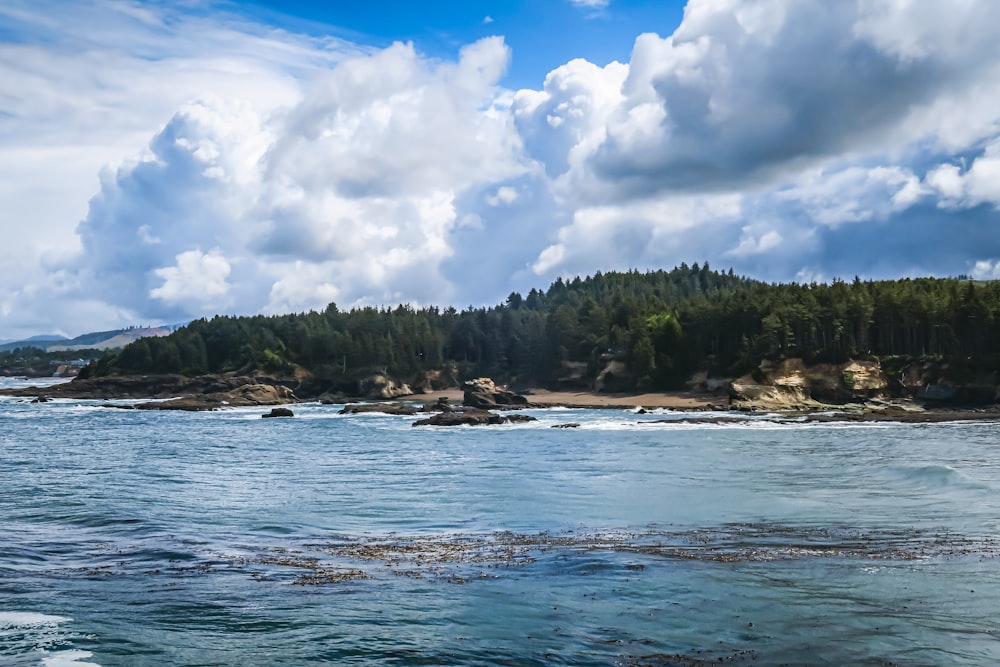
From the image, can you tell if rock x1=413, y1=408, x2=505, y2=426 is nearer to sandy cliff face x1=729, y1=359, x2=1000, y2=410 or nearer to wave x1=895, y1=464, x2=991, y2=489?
sandy cliff face x1=729, y1=359, x2=1000, y2=410

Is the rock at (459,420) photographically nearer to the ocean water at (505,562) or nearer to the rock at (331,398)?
the ocean water at (505,562)

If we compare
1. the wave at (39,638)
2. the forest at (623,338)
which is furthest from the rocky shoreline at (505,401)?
the wave at (39,638)

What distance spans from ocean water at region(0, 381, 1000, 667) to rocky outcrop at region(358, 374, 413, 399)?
96.5 m

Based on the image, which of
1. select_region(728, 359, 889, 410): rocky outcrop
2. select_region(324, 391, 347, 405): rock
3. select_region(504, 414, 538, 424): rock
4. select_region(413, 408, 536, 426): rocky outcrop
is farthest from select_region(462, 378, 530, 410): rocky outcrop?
select_region(728, 359, 889, 410): rocky outcrop

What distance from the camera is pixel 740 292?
13475 centimetres

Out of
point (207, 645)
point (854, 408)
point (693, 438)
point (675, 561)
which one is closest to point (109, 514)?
point (207, 645)

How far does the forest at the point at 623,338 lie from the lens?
108 m

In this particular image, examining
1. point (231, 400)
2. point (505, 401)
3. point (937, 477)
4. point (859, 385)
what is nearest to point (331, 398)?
point (231, 400)

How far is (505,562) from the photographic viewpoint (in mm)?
20438

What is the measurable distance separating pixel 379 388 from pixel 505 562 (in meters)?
125

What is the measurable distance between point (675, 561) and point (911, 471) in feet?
77.0

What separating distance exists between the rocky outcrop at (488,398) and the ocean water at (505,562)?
206 ft

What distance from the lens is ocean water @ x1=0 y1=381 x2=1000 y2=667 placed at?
1407cm

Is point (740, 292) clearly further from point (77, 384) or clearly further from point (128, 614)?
point (128, 614)
